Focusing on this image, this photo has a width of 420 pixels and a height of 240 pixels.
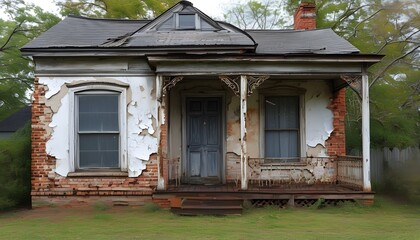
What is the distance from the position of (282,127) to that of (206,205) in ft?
12.7

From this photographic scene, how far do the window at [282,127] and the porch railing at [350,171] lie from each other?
3.95 feet

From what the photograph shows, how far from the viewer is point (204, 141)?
13.0m

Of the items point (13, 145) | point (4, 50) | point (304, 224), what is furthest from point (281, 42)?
point (4, 50)

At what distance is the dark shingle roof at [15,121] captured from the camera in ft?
98.0

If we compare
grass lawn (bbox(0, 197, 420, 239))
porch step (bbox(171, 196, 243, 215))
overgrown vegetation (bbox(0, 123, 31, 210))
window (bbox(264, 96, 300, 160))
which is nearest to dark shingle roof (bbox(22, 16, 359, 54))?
window (bbox(264, 96, 300, 160))

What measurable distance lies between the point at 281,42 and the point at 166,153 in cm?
477

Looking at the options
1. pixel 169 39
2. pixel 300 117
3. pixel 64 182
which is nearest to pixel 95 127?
pixel 64 182

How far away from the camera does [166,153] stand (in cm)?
1178

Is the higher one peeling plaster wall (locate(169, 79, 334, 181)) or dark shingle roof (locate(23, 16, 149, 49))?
dark shingle roof (locate(23, 16, 149, 49))

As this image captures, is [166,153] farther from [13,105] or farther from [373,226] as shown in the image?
[13,105]

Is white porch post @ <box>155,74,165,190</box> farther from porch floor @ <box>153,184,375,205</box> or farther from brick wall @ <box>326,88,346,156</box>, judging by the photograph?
brick wall @ <box>326,88,346,156</box>

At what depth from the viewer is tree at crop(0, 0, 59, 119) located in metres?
22.8

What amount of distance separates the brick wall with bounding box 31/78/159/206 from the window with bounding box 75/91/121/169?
46 centimetres

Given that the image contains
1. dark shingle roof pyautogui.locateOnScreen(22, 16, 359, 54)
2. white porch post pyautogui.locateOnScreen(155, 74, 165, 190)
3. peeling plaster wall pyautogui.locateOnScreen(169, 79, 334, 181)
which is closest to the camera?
white porch post pyautogui.locateOnScreen(155, 74, 165, 190)
